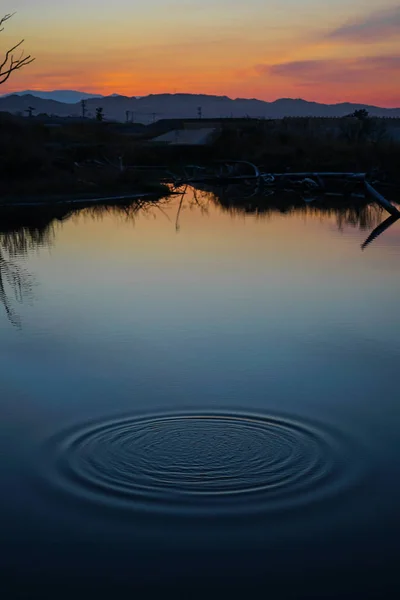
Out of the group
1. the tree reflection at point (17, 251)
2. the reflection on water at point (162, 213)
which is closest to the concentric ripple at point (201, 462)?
the tree reflection at point (17, 251)

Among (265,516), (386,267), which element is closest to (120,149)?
(386,267)

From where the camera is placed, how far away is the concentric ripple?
236 inches

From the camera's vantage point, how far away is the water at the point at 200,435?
5297mm

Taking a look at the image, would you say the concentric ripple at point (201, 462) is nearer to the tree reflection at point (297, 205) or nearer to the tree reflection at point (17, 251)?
the tree reflection at point (17, 251)

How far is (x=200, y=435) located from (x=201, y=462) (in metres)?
0.52

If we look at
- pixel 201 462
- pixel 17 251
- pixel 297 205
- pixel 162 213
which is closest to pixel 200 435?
pixel 201 462

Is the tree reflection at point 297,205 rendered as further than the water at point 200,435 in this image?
Yes

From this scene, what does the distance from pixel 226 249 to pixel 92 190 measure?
1545 centimetres

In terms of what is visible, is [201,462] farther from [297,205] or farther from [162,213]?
[297,205]

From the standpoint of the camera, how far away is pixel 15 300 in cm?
1327

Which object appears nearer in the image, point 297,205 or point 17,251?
point 17,251

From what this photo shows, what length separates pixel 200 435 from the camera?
7.01m

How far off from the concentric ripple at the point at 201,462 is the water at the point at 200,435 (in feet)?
0.06

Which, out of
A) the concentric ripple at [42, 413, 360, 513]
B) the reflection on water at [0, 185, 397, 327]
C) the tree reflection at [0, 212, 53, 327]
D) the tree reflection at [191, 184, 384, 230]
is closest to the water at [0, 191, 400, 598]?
the concentric ripple at [42, 413, 360, 513]
